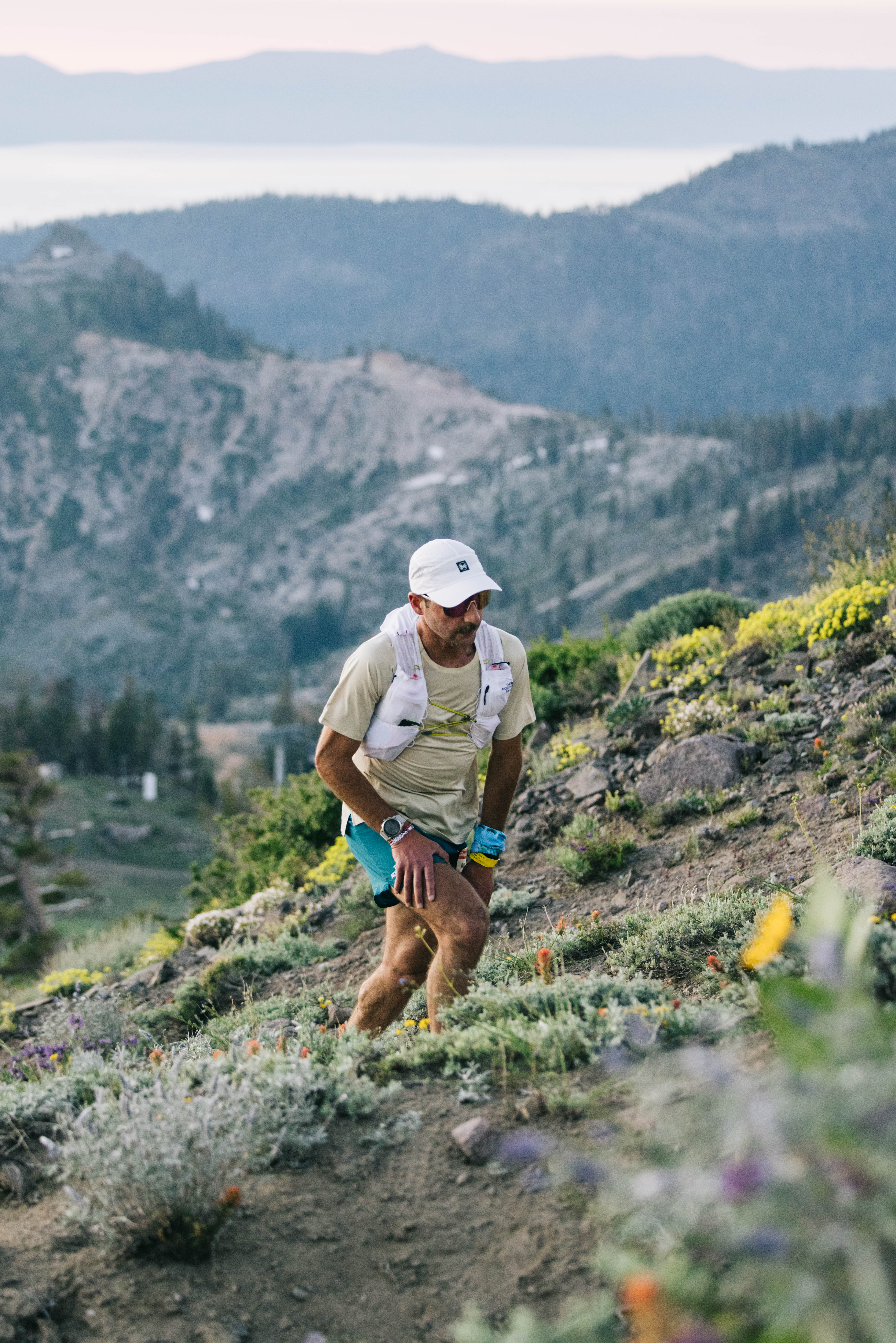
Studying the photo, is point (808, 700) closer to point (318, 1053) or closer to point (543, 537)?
point (318, 1053)

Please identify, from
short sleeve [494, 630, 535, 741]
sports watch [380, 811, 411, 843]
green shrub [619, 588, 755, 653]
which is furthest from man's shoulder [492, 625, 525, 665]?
green shrub [619, 588, 755, 653]

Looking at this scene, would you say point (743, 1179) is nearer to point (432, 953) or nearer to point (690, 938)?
point (432, 953)

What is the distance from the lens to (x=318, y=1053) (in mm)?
4785

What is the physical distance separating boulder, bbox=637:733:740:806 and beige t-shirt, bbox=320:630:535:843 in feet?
11.5

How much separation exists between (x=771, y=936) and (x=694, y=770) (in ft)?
18.6

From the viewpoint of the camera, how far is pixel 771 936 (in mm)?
2975

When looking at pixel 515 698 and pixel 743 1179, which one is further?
pixel 515 698

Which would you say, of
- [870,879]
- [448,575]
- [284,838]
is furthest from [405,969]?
[284,838]

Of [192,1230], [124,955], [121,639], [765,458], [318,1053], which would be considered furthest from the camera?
[121,639]

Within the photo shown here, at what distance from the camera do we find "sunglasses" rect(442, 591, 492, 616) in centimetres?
475

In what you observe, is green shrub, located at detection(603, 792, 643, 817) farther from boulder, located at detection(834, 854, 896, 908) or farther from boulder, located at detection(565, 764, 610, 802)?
boulder, located at detection(834, 854, 896, 908)

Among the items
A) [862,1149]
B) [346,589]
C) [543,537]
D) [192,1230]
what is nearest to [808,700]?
[192,1230]

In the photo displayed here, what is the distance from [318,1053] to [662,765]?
4.57 metres

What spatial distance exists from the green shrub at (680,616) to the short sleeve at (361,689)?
767cm
